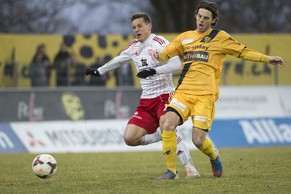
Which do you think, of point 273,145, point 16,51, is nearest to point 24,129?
point 16,51

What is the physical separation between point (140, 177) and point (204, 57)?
1.90 m

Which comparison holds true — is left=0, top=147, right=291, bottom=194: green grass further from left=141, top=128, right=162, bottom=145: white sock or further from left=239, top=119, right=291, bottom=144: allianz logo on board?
left=239, top=119, right=291, bottom=144: allianz logo on board

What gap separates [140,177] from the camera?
10242 millimetres

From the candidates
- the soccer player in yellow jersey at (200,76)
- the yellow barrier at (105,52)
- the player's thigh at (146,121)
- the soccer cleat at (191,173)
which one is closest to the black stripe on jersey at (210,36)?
the soccer player in yellow jersey at (200,76)

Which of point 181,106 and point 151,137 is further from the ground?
point 181,106

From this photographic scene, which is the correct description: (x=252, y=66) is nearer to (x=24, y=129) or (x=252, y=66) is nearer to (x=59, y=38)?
(x=59, y=38)

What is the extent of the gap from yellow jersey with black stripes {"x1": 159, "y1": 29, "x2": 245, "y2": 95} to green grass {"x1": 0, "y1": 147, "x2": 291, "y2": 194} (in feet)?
4.01

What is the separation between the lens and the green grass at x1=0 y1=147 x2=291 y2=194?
8781 millimetres

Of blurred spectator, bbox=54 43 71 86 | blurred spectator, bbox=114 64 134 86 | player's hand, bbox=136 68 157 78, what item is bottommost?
blurred spectator, bbox=114 64 134 86

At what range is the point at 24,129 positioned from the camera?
17.7 meters

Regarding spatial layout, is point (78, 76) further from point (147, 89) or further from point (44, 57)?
point (147, 89)

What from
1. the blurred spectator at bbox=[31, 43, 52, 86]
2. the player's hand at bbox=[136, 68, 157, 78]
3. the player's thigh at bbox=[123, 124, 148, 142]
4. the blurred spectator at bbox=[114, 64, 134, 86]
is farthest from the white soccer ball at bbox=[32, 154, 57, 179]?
the blurred spectator at bbox=[114, 64, 134, 86]

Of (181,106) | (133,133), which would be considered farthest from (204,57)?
(133,133)

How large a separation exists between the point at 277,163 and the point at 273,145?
21.6ft
